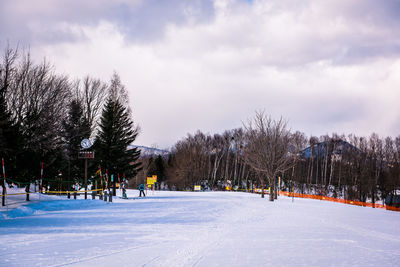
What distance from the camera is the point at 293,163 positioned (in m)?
41.5

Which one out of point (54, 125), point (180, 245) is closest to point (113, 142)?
point (54, 125)

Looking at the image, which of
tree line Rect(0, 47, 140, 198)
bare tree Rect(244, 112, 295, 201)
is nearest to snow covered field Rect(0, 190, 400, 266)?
tree line Rect(0, 47, 140, 198)

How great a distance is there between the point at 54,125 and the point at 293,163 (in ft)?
89.3

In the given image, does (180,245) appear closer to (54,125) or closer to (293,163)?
(54,125)

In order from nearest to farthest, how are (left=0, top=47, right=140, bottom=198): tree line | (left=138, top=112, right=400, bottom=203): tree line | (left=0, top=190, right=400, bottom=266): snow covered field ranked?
(left=0, top=190, right=400, bottom=266): snow covered field < (left=0, top=47, right=140, bottom=198): tree line < (left=138, top=112, right=400, bottom=203): tree line

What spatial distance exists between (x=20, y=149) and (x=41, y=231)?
566 inches

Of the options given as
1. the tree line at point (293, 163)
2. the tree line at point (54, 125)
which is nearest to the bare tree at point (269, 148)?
the tree line at point (293, 163)

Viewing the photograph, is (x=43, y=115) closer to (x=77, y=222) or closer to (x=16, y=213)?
(x=16, y=213)

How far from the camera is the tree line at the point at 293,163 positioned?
1400 inches

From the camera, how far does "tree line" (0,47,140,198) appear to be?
21844 millimetres

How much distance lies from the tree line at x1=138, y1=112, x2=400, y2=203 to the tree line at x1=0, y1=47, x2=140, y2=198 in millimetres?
14962

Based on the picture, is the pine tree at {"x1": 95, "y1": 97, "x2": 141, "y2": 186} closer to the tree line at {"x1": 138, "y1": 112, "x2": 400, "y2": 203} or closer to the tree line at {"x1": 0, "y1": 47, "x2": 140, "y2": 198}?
the tree line at {"x1": 0, "y1": 47, "x2": 140, "y2": 198}

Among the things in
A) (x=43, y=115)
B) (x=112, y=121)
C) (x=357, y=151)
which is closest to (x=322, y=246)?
(x=43, y=115)

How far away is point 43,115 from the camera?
85.6 ft
